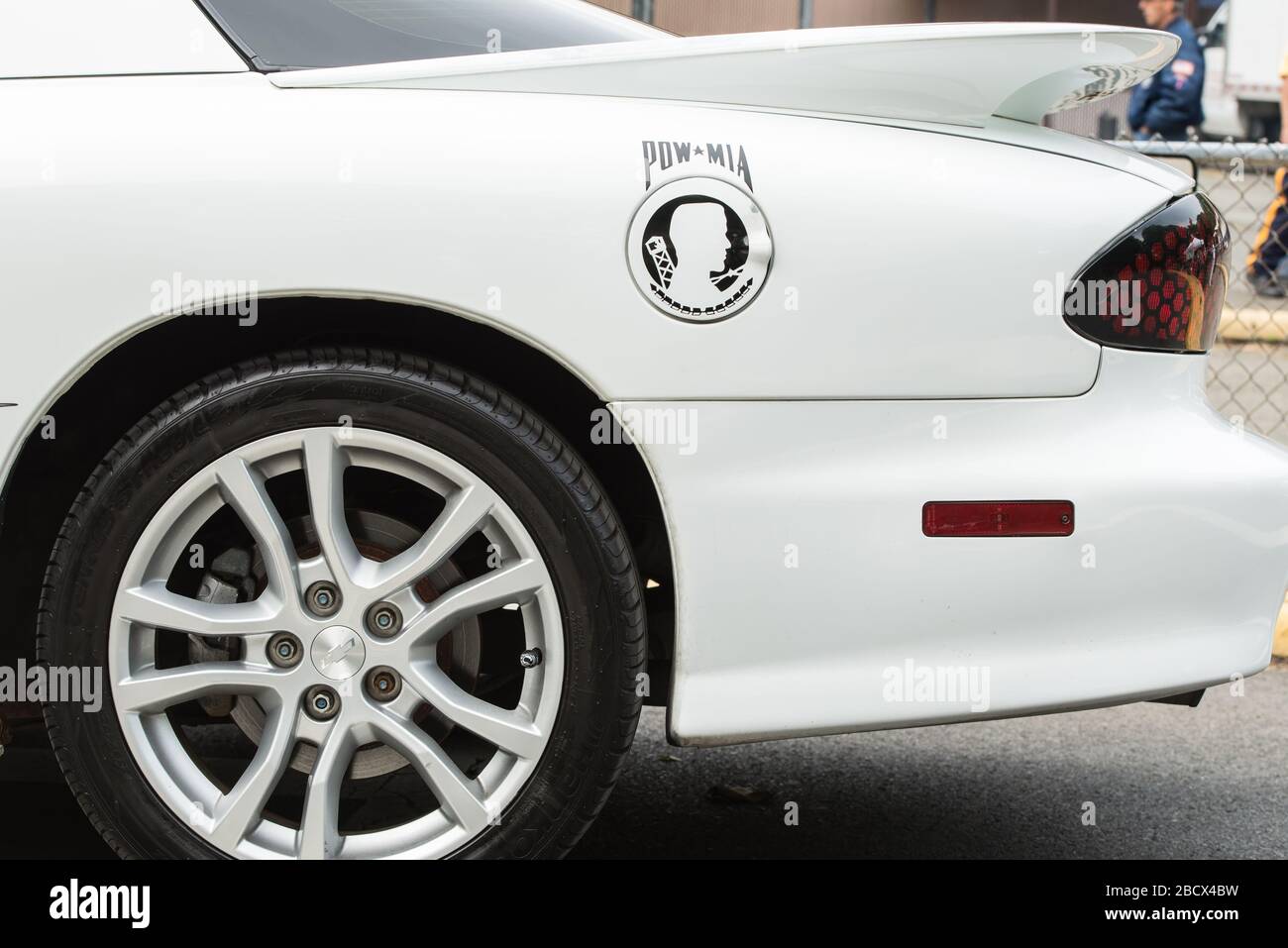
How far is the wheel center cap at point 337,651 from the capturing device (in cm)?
203

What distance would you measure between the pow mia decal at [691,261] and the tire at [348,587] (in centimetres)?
27

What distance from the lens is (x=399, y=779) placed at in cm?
278

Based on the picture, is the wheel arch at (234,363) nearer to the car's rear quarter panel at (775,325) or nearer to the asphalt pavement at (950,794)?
the car's rear quarter panel at (775,325)

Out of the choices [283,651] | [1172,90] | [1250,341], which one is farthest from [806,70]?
[1172,90]

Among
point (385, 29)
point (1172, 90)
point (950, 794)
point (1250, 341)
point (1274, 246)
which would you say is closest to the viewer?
point (385, 29)

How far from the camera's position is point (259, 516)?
2.04m

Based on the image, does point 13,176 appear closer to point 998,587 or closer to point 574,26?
point 574,26

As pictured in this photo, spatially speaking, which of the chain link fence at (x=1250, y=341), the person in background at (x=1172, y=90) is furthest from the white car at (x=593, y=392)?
the person in background at (x=1172, y=90)

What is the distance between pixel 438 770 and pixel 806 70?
116 cm

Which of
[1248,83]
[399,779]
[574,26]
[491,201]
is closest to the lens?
[491,201]

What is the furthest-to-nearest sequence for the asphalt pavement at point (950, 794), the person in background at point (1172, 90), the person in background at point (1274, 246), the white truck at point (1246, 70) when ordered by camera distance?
the white truck at point (1246, 70), the person in background at point (1172, 90), the person in background at point (1274, 246), the asphalt pavement at point (950, 794)

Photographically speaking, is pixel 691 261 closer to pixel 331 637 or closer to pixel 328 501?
pixel 328 501
